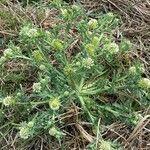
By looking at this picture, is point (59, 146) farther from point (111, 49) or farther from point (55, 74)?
point (111, 49)

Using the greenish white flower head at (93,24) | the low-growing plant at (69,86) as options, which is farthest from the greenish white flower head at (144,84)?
the greenish white flower head at (93,24)

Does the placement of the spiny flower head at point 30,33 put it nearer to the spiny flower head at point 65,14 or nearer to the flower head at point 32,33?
the flower head at point 32,33

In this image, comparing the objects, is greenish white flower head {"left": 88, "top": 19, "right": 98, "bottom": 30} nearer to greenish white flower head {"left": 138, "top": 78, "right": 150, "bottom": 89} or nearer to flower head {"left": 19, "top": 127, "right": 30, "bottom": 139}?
greenish white flower head {"left": 138, "top": 78, "right": 150, "bottom": 89}

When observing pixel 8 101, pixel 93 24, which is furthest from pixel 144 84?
pixel 8 101

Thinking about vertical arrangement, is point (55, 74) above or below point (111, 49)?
below

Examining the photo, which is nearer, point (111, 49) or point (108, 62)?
point (111, 49)

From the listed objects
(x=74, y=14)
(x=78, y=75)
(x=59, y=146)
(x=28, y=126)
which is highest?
(x=74, y=14)

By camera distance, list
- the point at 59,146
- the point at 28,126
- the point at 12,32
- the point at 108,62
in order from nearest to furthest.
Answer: the point at 28,126 < the point at 59,146 < the point at 108,62 < the point at 12,32

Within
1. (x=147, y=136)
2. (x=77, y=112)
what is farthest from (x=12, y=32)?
(x=147, y=136)

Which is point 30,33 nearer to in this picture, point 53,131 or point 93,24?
point 93,24
